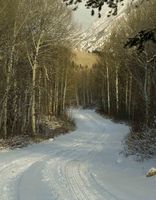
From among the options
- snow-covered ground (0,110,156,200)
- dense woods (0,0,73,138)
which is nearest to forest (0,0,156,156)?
dense woods (0,0,73,138)

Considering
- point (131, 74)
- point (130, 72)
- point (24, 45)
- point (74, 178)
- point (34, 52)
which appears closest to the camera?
point (74, 178)

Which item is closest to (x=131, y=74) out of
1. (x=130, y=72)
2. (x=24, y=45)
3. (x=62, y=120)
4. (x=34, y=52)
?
(x=130, y=72)

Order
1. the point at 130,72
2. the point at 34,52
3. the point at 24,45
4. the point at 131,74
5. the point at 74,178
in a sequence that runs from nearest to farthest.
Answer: the point at 74,178 → the point at 24,45 → the point at 34,52 → the point at 131,74 → the point at 130,72

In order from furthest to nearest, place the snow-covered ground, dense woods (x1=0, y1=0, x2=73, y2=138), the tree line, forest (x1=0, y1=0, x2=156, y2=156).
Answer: the tree line, dense woods (x1=0, y1=0, x2=73, y2=138), forest (x1=0, y1=0, x2=156, y2=156), the snow-covered ground

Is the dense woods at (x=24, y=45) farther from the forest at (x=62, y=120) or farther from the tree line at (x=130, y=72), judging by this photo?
the tree line at (x=130, y=72)

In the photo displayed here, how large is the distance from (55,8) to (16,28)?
323cm

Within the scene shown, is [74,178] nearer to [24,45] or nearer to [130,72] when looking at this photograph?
[24,45]

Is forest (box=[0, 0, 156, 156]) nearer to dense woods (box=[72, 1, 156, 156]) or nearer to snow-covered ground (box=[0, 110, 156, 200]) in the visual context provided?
dense woods (box=[72, 1, 156, 156])

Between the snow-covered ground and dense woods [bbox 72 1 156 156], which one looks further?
dense woods [bbox 72 1 156 156]

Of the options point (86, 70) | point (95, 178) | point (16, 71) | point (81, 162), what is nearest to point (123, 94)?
point (16, 71)

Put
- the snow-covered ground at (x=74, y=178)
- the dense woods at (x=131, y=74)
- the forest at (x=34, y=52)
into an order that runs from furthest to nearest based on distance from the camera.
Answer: the dense woods at (x=131, y=74), the forest at (x=34, y=52), the snow-covered ground at (x=74, y=178)

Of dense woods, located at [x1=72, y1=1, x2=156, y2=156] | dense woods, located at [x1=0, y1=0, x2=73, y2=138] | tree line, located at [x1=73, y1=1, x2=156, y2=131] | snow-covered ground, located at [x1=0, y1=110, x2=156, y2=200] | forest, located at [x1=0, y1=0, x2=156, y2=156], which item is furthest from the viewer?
tree line, located at [x1=73, y1=1, x2=156, y2=131]

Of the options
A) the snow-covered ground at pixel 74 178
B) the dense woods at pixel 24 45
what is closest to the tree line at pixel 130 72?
the snow-covered ground at pixel 74 178

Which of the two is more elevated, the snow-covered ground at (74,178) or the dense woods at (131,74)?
the dense woods at (131,74)
